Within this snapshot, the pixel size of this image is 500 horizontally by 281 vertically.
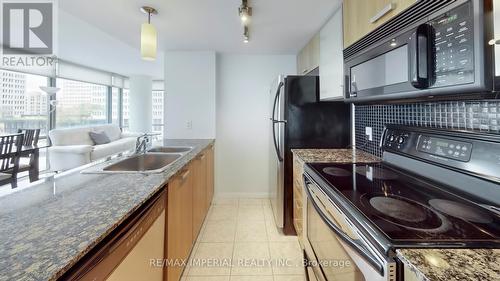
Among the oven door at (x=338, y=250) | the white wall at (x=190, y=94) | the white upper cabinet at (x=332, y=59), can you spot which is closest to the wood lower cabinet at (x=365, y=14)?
the white upper cabinet at (x=332, y=59)

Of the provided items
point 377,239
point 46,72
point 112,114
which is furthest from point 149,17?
point 112,114

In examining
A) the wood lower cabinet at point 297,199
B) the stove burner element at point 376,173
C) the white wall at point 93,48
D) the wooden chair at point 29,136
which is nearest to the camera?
the stove burner element at point 376,173

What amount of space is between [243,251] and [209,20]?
2182 millimetres

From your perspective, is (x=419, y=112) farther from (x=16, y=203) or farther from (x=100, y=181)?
(x=16, y=203)

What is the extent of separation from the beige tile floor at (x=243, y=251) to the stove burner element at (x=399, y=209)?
3.85 ft

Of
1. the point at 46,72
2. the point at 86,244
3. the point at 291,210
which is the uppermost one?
the point at 46,72

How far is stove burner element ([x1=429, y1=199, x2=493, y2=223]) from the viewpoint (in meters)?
0.81

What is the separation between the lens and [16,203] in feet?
3.29

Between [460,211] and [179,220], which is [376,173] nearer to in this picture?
[460,211]

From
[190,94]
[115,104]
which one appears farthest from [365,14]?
[115,104]

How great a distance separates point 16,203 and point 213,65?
9.16ft

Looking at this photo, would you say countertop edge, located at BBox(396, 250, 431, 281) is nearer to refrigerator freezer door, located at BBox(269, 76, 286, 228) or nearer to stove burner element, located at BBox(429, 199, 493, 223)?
stove burner element, located at BBox(429, 199, 493, 223)

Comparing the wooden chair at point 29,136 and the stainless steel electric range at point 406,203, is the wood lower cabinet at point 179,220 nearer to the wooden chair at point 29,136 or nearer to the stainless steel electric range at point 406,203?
the stainless steel electric range at point 406,203

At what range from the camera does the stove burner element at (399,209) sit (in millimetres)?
833
